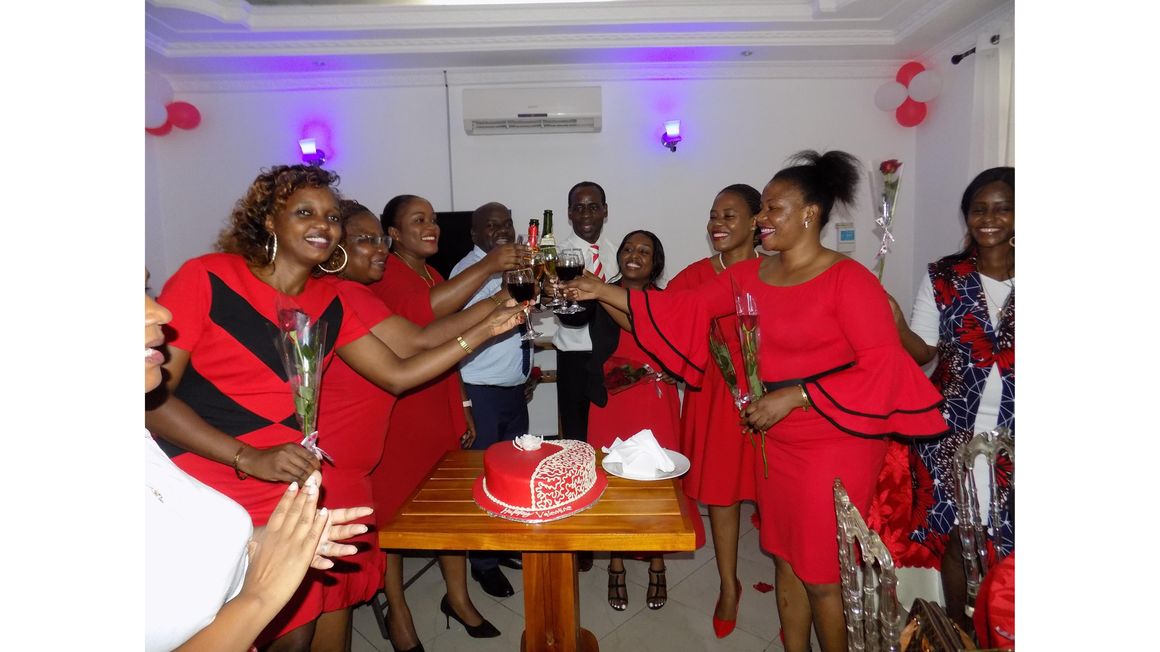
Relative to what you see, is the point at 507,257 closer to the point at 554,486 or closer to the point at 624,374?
the point at 624,374

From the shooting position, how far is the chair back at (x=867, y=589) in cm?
107

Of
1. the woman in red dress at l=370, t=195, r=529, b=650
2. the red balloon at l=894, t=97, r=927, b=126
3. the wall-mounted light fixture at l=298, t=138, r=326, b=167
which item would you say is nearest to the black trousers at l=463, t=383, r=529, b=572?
the woman in red dress at l=370, t=195, r=529, b=650

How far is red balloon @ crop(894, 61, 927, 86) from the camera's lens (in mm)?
5496

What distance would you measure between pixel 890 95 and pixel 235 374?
5.86 m

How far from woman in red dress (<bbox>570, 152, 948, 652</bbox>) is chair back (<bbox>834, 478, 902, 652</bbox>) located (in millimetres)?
843

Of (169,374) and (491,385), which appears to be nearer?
(169,374)

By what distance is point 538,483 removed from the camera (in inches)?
68.0

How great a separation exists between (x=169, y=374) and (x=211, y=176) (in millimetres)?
5262
